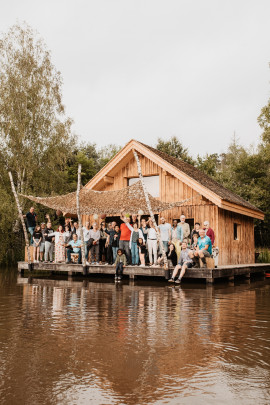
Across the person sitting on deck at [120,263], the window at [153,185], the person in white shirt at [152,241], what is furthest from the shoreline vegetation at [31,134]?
the person in white shirt at [152,241]

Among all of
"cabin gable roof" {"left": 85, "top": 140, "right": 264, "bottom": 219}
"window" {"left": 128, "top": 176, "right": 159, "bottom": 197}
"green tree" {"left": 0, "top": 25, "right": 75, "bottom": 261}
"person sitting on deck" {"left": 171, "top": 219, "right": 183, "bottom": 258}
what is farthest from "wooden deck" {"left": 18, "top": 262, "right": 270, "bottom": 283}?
"green tree" {"left": 0, "top": 25, "right": 75, "bottom": 261}

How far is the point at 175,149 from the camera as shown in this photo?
106 ft

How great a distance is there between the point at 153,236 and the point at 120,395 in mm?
9786

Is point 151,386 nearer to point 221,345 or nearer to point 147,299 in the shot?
point 221,345

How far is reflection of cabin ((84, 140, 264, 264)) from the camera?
1535 centimetres

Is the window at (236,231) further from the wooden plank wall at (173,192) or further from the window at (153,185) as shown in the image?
the window at (153,185)

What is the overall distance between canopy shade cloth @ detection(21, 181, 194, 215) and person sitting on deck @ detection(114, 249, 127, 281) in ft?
5.00

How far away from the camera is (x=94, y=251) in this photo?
48.1 feet

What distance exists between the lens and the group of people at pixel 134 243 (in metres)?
11.9

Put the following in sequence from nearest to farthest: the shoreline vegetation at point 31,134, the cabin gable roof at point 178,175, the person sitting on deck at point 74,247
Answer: the person sitting on deck at point 74,247 < the cabin gable roof at point 178,175 < the shoreline vegetation at point 31,134

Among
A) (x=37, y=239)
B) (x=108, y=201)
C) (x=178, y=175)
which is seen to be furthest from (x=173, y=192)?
(x=37, y=239)

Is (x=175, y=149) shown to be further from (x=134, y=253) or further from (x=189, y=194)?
(x=134, y=253)

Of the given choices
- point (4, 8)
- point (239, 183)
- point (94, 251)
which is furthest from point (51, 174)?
point (4, 8)

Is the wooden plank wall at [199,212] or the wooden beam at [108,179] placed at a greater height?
the wooden beam at [108,179]
